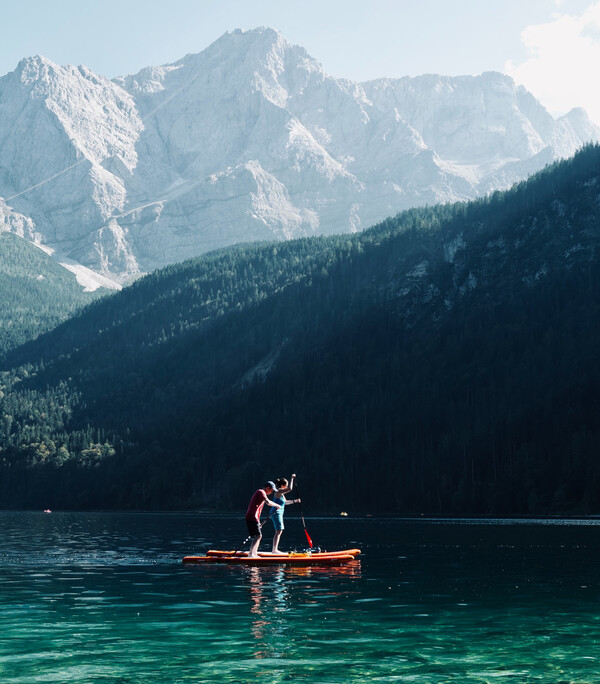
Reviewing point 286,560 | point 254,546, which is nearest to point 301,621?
point 286,560

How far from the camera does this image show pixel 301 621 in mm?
31859

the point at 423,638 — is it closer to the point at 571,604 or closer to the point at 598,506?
the point at 571,604

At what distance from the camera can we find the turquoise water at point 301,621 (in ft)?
79.6

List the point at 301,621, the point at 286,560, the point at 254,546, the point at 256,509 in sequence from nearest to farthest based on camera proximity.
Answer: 1. the point at 301,621
2. the point at 256,509
3. the point at 286,560
4. the point at 254,546

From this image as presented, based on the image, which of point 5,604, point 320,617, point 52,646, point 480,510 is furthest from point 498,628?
Answer: point 480,510

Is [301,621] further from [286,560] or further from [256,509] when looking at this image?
[286,560]

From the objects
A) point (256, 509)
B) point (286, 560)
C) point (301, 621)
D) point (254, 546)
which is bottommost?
point (301, 621)

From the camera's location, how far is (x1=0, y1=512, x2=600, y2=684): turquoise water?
2427 cm

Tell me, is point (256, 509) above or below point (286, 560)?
above

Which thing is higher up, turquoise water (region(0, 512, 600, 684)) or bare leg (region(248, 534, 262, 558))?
bare leg (region(248, 534, 262, 558))

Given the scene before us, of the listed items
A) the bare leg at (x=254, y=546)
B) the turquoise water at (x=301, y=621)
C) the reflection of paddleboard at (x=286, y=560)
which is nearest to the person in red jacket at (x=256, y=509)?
the bare leg at (x=254, y=546)

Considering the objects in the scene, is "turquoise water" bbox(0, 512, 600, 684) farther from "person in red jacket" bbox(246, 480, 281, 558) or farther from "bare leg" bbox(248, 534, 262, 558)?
"person in red jacket" bbox(246, 480, 281, 558)

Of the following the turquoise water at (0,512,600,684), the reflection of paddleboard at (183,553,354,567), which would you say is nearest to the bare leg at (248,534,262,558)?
the reflection of paddleboard at (183,553,354,567)

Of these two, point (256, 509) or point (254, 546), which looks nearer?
point (256, 509)
